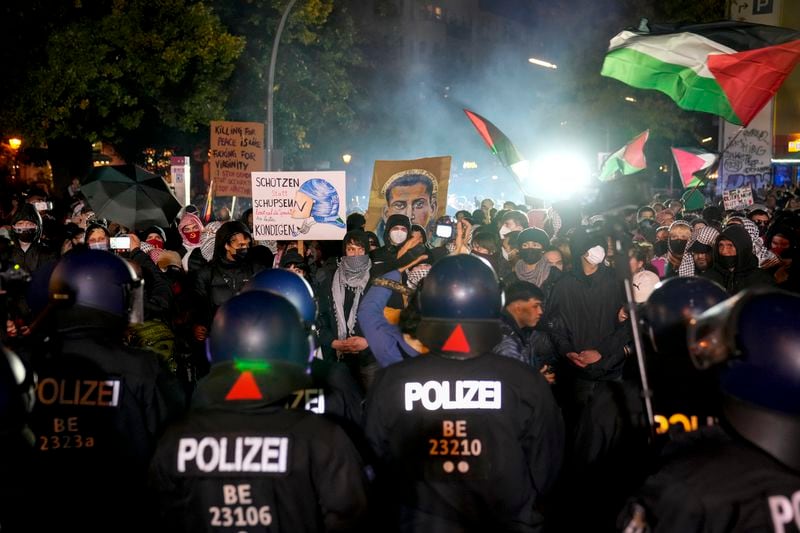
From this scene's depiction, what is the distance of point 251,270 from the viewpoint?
28.6 ft

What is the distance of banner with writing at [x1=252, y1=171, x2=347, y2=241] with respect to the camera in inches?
420

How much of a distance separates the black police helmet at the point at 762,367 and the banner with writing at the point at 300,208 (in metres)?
8.17

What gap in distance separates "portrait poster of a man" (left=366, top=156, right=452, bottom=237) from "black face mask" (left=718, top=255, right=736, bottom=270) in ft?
13.6

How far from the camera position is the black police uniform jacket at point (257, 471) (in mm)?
3240

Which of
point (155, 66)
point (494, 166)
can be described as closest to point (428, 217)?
point (155, 66)

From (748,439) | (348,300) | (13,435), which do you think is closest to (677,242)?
(348,300)

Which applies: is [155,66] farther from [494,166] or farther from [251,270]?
[494,166]

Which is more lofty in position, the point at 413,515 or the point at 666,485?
the point at 666,485

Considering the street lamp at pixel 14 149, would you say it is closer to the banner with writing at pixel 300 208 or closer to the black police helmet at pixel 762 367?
the banner with writing at pixel 300 208

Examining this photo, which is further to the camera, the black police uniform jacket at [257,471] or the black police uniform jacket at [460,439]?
the black police uniform jacket at [460,439]

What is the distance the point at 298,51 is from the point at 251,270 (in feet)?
89.1

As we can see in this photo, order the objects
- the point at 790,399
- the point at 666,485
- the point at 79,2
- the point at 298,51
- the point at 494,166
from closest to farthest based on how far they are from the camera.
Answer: the point at 790,399 < the point at 666,485 < the point at 79,2 < the point at 298,51 < the point at 494,166

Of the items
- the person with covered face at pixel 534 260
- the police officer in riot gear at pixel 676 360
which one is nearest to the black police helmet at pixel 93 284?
the police officer in riot gear at pixel 676 360

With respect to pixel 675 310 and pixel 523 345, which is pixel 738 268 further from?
pixel 675 310
